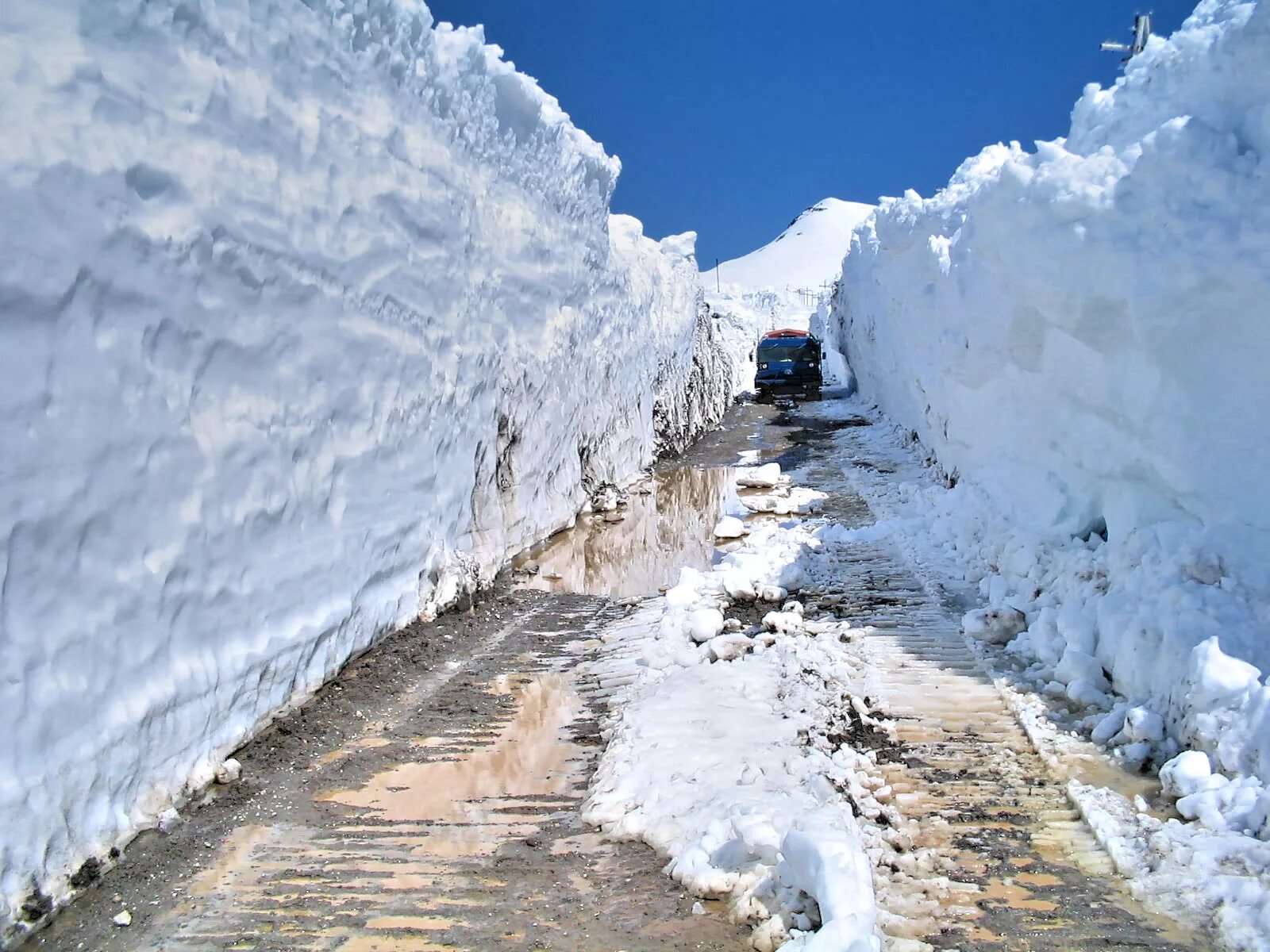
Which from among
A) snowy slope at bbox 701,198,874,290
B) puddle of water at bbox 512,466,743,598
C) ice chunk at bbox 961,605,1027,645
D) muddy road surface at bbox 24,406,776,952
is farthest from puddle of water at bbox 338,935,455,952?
snowy slope at bbox 701,198,874,290

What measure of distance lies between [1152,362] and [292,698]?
17.9ft

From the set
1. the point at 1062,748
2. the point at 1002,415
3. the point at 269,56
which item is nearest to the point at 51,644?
the point at 269,56

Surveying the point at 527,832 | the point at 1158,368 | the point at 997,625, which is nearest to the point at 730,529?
the point at 997,625

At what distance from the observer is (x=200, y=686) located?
149 inches

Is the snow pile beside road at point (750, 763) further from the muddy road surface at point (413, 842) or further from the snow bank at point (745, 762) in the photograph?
the muddy road surface at point (413, 842)

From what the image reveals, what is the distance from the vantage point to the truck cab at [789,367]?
977 inches

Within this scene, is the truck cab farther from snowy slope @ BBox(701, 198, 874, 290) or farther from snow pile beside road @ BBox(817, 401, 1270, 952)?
snowy slope @ BBox(701, 198, 874, 290)

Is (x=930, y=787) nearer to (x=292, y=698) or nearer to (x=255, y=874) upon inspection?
(x=255, y=874)

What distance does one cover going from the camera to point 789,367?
24.8m

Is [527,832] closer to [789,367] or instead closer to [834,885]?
[834,885]

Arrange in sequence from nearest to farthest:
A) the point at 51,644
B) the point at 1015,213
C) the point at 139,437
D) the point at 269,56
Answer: the point at 51,644, the point at 139,437, the point at 269,56, the point at 1015,213

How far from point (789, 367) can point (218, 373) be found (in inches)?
864

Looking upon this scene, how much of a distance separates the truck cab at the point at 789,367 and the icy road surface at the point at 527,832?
19.3m

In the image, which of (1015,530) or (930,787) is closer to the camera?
(930,787)
